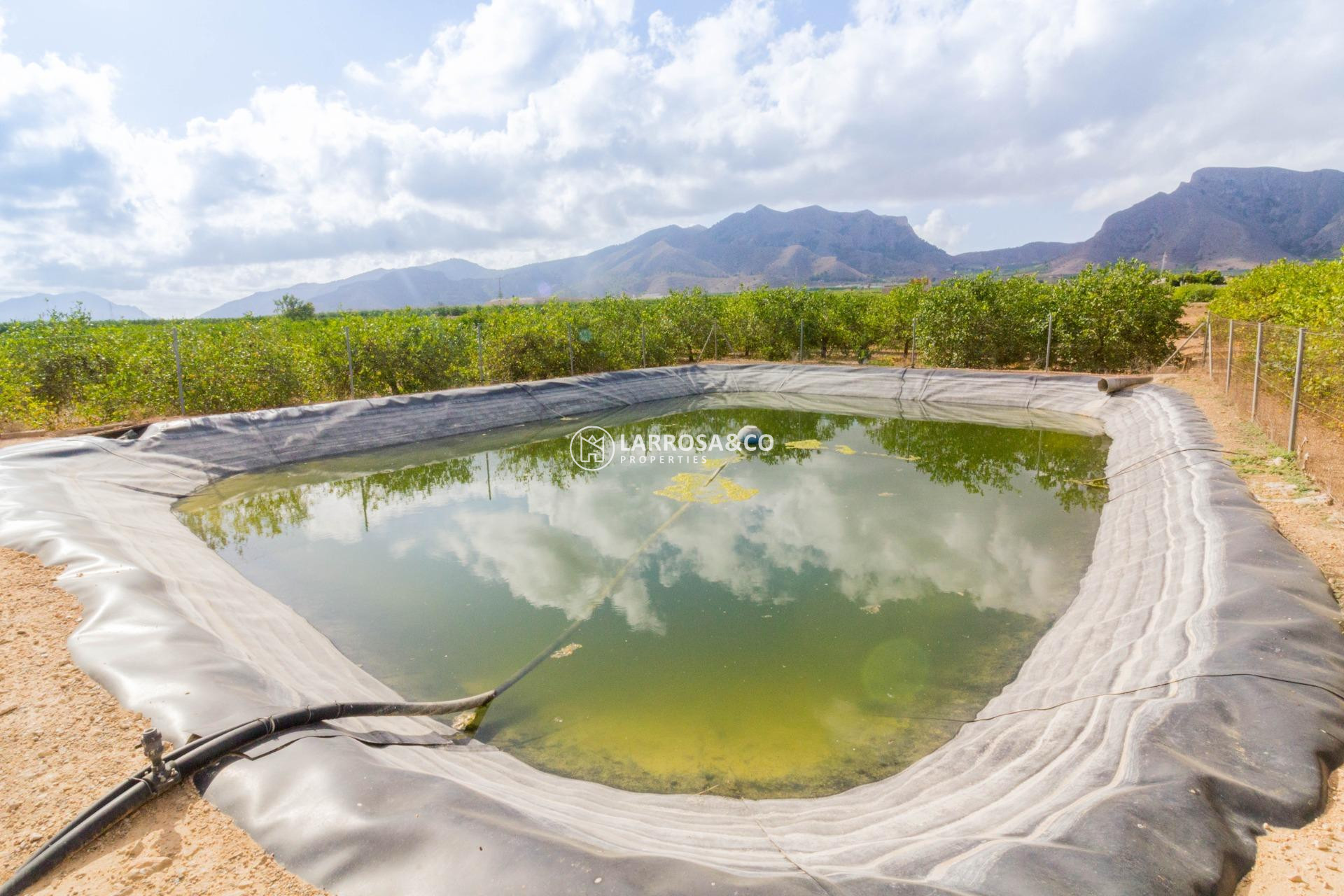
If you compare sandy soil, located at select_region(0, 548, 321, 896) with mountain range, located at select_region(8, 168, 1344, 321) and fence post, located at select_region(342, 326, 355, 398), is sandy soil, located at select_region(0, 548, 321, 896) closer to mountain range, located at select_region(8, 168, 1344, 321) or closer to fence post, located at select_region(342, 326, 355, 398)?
fence post, located at select_region(342, 326, 355, 398)

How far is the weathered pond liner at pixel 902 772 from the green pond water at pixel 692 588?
248 mm

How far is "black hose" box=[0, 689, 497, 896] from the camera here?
5.42 ft

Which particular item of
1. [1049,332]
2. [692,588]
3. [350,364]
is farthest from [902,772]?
[1049,332]

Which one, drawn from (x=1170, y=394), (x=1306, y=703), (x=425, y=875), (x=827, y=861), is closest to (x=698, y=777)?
(x=827, y=861)

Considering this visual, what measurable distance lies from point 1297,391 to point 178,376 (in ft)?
42.7

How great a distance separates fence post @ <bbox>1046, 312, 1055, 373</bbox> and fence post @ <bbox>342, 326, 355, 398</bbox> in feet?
43.4

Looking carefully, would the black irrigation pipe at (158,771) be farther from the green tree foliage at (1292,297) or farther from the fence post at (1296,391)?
the green tree foliage at (1292,297)

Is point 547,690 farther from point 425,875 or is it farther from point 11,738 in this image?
point 11,738

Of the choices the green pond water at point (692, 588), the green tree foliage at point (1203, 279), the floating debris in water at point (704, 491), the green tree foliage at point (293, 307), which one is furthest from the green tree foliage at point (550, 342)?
the green tree foliage at point (293, 307)

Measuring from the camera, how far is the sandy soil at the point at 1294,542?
5.53 feet

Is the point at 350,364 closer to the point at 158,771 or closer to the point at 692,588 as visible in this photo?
the point at 692,588

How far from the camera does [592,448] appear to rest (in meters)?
9.17

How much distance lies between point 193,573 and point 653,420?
7.87m

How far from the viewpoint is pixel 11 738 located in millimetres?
2248
